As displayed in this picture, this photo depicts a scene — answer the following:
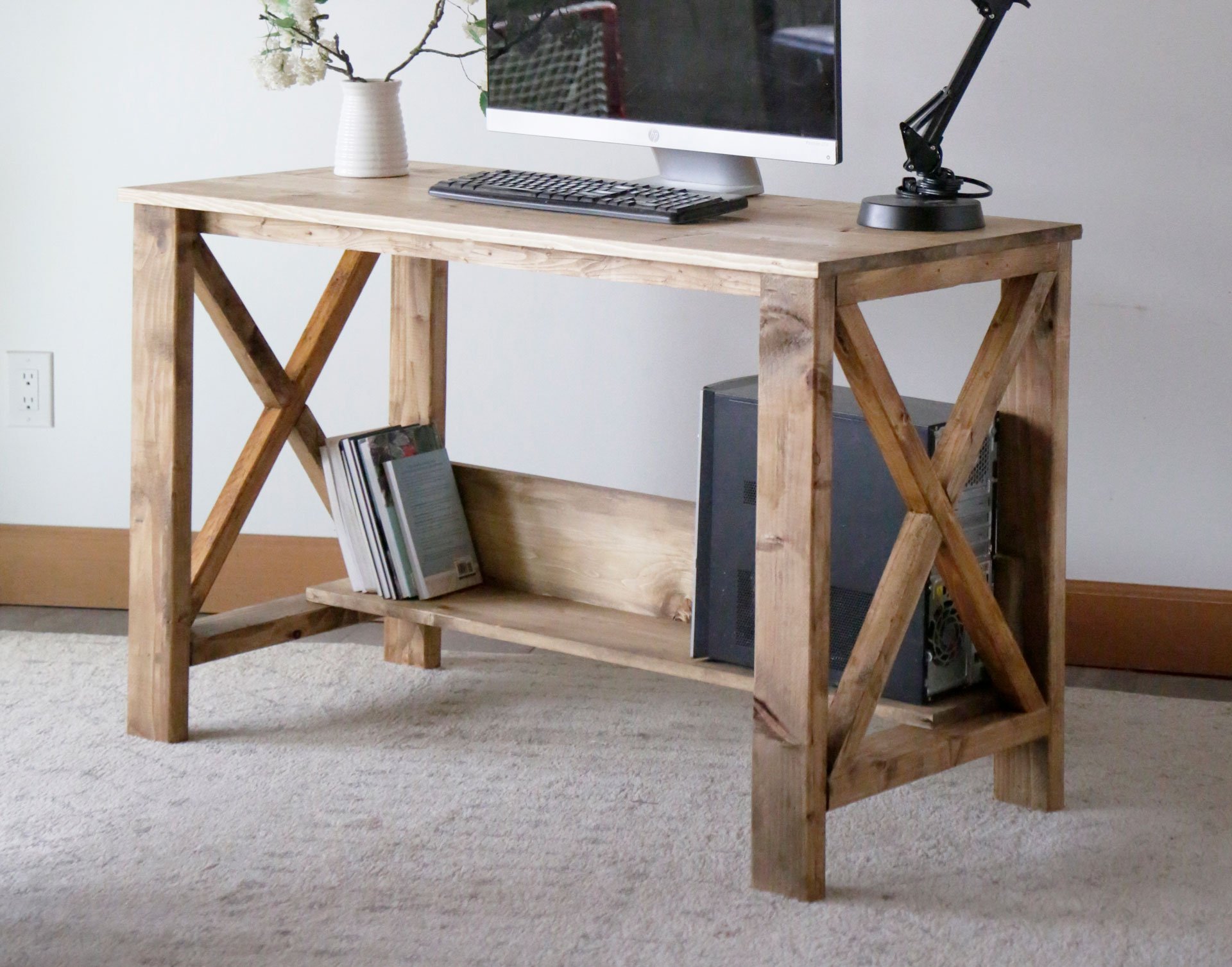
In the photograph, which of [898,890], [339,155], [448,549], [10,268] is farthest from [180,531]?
[898,890]

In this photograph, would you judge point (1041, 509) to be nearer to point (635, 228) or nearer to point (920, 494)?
point (920, 494)

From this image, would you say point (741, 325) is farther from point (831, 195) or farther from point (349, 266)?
point (349, 266)

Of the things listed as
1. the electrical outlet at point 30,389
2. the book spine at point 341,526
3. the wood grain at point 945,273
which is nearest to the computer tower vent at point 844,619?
the wood grain at point 945,273

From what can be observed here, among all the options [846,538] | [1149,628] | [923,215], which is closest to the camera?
[923,215]

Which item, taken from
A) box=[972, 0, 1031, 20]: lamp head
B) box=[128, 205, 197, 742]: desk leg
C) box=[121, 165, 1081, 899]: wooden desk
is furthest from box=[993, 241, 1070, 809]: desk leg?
box=[128, 205, 197, 742]: desk leg

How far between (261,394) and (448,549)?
0.33 meters

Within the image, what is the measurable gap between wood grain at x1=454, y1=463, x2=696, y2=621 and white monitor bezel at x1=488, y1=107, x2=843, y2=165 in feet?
1.51

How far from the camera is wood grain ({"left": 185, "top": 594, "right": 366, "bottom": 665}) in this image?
2.18 metres

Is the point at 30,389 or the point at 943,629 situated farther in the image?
the point at 30,389

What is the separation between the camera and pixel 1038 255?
1791 mm

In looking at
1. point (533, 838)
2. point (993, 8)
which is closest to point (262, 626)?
point (533, 838)

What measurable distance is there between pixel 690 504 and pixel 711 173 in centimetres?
42

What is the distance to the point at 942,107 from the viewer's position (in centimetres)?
177

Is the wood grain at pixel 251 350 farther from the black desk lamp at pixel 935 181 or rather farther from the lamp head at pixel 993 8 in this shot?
the lamp head at pixel 993 8
